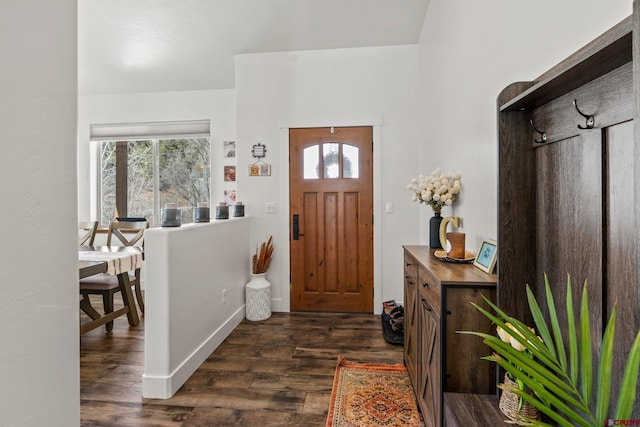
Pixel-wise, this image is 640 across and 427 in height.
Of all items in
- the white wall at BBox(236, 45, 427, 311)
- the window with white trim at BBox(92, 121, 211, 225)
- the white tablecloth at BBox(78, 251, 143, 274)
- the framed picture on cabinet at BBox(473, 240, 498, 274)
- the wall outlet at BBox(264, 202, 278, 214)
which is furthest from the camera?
the window with white trim at BBox(92, 121, 211, 225)

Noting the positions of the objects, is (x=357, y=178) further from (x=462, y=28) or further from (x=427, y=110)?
(x=462, y=28)

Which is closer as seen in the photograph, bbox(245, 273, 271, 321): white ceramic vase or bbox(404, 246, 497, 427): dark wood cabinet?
bbox(404, 246, 497, 427): dark wood cabinet

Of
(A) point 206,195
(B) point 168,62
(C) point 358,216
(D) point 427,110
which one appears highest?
(B) point 168,62

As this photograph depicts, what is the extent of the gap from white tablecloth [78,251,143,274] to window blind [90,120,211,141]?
2125mm

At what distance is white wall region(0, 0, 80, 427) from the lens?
654mm

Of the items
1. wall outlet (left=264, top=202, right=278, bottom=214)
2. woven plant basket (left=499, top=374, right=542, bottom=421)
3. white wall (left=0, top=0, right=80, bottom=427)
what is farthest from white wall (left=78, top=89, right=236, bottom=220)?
woven plant basket (left=499, top=374, right=542, bottom=421)

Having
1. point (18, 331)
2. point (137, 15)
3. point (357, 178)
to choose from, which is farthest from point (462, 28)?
point (137, 15)

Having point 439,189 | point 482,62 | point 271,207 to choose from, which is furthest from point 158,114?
point 482,62

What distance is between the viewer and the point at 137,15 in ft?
10.2

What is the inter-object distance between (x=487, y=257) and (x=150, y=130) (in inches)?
184

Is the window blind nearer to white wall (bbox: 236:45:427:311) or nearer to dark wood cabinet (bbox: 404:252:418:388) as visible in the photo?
white wall (bbox: 236:45:427:311)

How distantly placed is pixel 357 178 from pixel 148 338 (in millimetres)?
2394

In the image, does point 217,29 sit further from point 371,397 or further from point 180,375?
point 371,397

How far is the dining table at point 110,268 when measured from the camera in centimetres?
257
